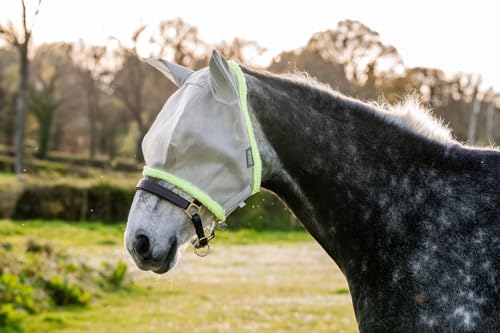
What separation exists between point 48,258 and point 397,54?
1715cm

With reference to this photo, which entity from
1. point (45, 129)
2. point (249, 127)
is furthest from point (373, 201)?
point (45, 129)

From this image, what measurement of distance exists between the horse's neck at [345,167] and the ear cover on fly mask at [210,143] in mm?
157

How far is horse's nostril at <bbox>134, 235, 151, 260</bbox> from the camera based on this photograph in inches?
130

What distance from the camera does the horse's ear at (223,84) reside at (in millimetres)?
3416

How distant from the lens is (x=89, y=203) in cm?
2920

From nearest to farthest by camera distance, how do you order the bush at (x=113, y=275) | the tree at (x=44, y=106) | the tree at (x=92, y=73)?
the bush at (x=113, y=275) < the tree at (x=92, y=73) < the tree at (x=44, y=106)

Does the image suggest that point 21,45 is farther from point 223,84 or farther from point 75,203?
point 223,84

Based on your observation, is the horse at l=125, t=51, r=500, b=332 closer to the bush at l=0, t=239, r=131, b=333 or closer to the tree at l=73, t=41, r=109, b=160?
the bush at l=0, t=239, r=131, b=333

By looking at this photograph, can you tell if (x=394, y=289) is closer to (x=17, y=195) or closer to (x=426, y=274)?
(x=426, y=274)

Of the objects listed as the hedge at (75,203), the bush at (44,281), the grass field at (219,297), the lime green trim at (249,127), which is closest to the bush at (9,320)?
the bush at (44,281)

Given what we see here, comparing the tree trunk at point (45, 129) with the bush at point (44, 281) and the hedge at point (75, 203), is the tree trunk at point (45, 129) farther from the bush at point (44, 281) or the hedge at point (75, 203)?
the bush at point (44, 281)

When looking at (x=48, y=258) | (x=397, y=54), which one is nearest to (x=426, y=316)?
(x=48, y=258)

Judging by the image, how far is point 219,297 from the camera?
1371cm

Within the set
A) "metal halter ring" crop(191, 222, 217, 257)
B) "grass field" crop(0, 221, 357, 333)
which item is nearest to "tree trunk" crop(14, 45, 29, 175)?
"grass field" crop(0, 221, 357, 333)
